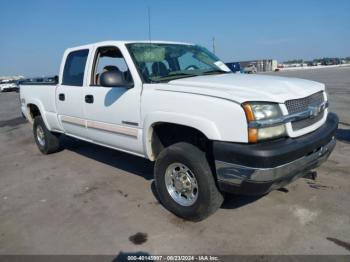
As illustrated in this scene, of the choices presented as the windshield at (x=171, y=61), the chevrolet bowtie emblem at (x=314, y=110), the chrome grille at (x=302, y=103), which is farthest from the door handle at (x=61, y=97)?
the chevrolet bowtie emblem at (x=314, y=110)

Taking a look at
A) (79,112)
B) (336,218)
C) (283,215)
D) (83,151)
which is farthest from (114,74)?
(83,151)

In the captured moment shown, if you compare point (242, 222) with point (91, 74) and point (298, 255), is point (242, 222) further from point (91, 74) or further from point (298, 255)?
point (91, 74)

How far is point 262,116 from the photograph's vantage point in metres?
2.81

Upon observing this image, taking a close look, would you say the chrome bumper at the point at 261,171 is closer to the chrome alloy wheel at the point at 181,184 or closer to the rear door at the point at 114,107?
the chrome alloy wheel at the point at 181,184

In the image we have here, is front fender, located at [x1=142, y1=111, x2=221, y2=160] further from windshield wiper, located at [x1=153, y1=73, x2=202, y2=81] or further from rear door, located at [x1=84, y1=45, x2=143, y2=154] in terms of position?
windshield wiper, located at [x1=153, y1=73, x2=202, y2=81]

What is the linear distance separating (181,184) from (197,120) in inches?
31.7

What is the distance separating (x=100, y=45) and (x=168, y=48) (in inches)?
38.4

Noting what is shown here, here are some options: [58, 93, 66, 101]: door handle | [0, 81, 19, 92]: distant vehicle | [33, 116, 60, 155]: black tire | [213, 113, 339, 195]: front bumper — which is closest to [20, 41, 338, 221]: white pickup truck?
[213, 113, 339, 195]: front bumper

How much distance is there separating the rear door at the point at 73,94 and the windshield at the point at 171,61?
114cm

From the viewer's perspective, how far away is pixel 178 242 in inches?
120

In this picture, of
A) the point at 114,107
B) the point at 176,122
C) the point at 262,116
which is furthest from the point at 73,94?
the point at 262,116

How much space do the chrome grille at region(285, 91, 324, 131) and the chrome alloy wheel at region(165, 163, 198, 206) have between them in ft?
3.72

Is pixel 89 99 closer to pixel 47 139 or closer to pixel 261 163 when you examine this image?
pixel 47 139

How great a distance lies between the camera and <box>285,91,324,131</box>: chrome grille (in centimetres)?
298
